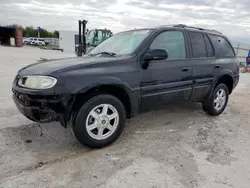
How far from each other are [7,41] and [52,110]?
1372 inches

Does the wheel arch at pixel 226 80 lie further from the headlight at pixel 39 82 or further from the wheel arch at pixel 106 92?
the headlight at pixel 39 82

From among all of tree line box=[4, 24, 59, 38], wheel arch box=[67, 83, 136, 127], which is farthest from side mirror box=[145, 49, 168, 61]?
tree line box=[4, 24, 59, 38]

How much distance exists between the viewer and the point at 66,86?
261 cm

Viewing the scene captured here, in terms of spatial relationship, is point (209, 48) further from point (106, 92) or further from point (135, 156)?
point (135, 156)

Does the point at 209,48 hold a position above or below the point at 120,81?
above

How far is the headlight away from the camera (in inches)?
102

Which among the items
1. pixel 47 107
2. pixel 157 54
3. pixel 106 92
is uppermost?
pixel 157 54

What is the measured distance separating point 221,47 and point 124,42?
2201 mm

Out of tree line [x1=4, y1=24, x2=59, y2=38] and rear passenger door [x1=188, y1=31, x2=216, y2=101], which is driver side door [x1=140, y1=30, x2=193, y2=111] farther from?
tree line [x1=4, y1=24, x2=59, y2=38]

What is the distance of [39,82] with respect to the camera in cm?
265

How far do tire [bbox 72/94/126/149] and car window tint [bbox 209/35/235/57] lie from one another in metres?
2.54

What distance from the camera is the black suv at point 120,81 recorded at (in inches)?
104

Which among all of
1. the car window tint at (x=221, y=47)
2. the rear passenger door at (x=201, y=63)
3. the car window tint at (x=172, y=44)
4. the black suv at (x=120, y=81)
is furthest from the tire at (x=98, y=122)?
the car window tint at (x=221, y=47)

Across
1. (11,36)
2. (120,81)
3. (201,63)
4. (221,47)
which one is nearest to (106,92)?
(120,81)
